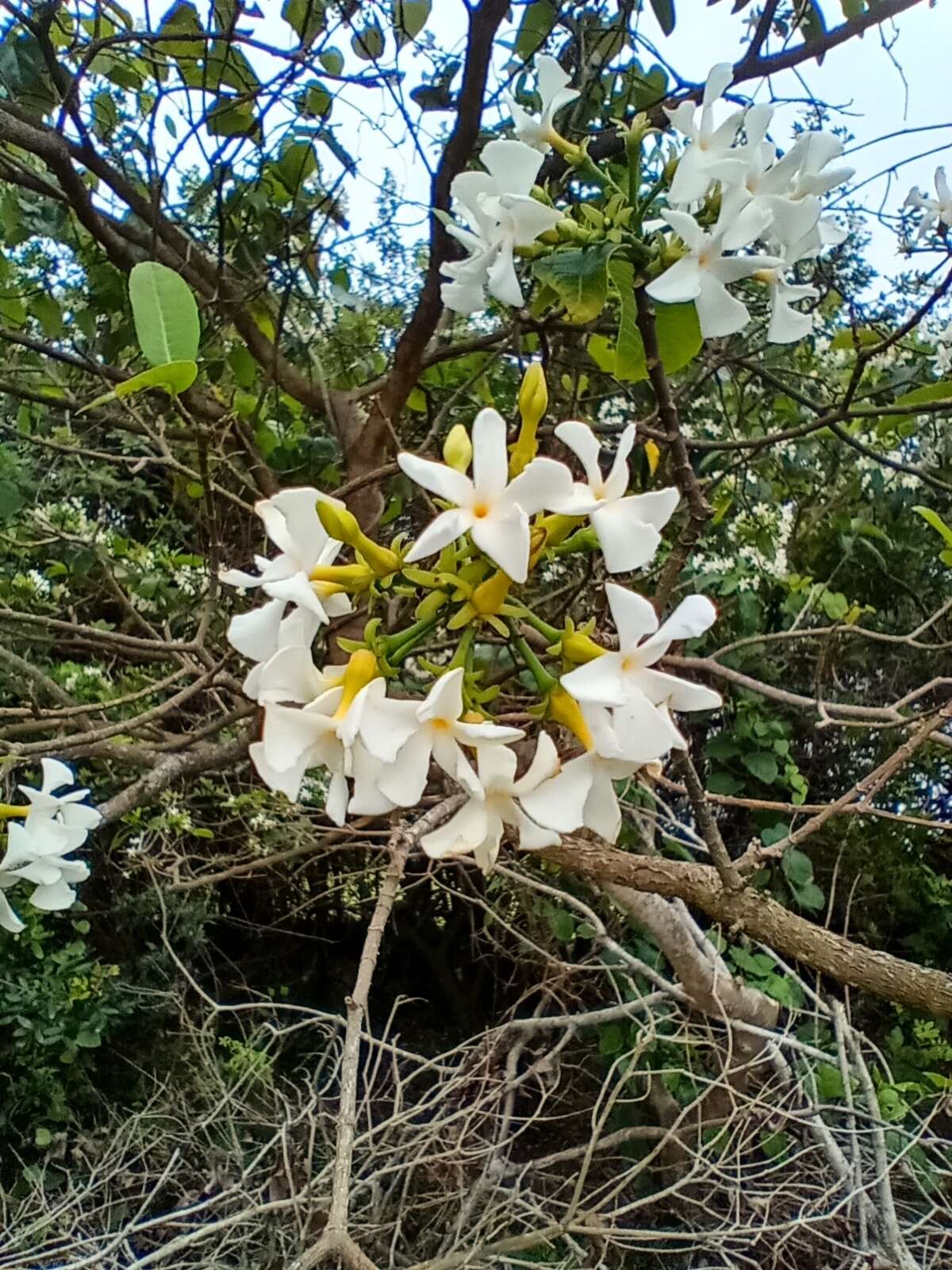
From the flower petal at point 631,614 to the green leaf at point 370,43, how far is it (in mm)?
A: 1177

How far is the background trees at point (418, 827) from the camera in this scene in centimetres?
98

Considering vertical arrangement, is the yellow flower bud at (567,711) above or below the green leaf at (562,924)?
above

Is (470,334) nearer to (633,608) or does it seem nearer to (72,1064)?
(633,608)

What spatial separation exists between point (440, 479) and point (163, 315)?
6.8 inches

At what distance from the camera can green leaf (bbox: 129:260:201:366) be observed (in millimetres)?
417

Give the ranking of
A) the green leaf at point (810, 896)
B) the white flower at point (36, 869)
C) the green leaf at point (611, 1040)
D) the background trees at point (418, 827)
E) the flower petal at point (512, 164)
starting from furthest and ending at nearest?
the green leaf at point (810, 896) → the green leaf at point (611, 1040) → the background trees at point (418, 827) → the white flower at point (36, 869) → the flower petal at point (512, 164)

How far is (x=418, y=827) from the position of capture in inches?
36.1

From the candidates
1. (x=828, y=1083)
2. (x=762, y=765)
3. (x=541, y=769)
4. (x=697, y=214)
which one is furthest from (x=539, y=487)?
(x=762, y=765)

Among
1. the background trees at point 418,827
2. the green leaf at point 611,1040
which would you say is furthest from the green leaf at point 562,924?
the green leaf at point 611,1040

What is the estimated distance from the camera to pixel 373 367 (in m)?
1.69

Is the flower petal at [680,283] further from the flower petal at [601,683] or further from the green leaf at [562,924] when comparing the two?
the green leaf at [562,924]

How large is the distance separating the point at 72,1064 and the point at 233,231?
1599 millimetres

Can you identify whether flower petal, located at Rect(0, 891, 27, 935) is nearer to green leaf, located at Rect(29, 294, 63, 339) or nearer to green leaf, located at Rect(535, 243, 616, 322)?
green leaf, located at Rect(535, 243, 616, 322)

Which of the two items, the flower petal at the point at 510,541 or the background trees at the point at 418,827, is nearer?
the flower petal at the point at 510,541
